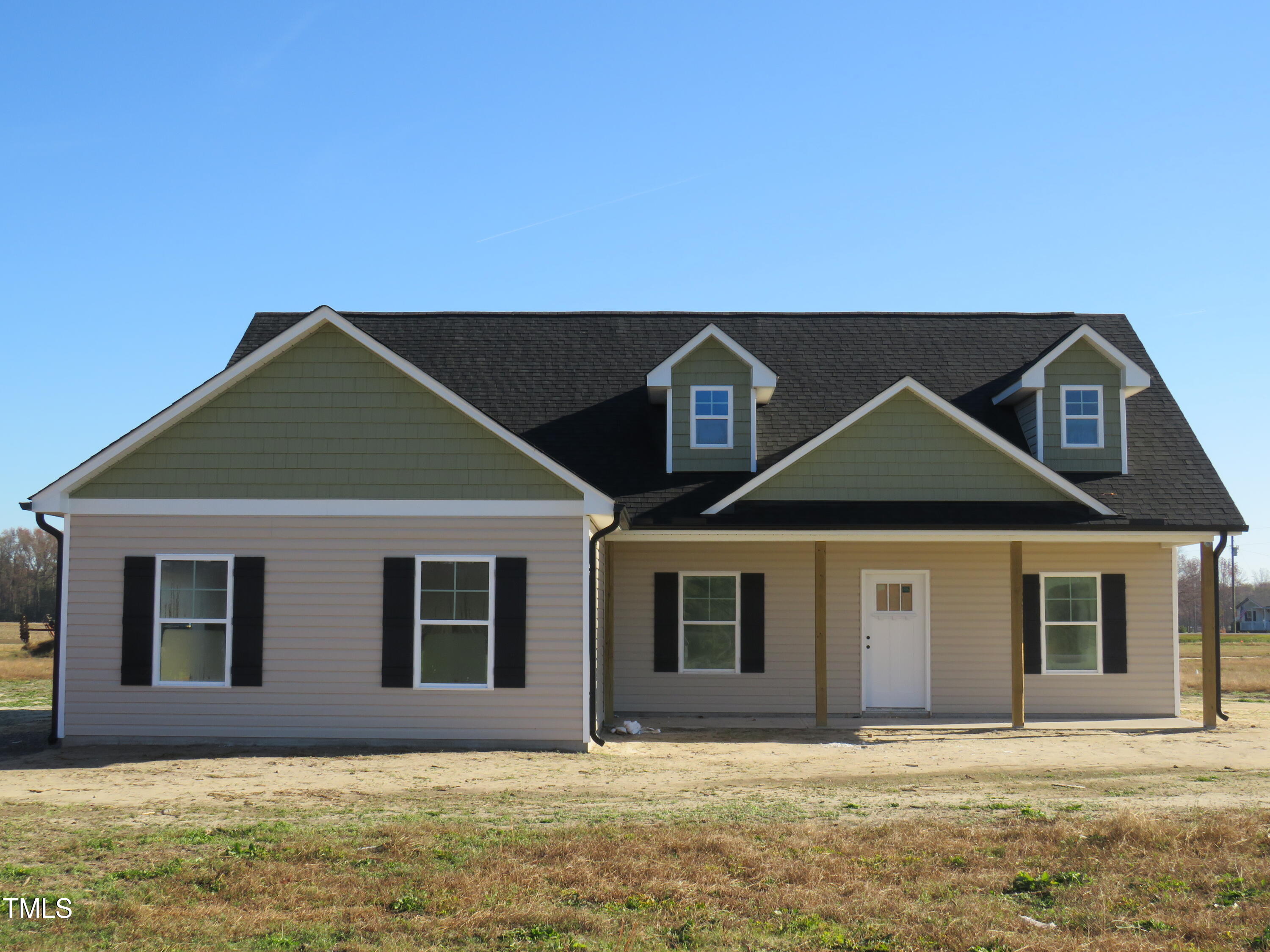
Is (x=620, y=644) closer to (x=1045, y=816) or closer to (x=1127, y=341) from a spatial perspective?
(x=1045, y=816)

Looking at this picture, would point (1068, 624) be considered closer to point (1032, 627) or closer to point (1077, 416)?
point (1032, 627)

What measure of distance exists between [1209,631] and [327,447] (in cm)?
1147

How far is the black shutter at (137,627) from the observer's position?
484 inches

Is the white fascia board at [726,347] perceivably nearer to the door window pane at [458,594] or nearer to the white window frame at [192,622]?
the door window pane at [458,594]

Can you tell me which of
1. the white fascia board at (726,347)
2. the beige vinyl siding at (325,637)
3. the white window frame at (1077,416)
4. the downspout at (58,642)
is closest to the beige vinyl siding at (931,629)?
the white window frame at (1077,416)

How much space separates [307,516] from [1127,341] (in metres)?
13.9

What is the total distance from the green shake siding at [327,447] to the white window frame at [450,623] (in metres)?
0.70

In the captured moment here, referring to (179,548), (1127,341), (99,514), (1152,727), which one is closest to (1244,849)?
(1152,727)

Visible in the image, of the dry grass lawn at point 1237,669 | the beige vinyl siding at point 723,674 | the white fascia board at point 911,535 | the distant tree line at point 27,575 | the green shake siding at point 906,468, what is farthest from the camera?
the distant tree line at point 27,575

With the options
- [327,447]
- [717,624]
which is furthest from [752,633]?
[327,447]

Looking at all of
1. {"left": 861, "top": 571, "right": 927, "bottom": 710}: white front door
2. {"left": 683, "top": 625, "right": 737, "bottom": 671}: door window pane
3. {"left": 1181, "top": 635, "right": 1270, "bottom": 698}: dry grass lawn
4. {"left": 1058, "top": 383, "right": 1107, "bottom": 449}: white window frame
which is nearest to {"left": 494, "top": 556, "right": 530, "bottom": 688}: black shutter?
{"left": 683, "top": 625, "right": 737, "bottom": 671}: door window pane

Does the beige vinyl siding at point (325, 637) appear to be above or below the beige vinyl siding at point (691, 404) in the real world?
below

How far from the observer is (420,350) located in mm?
18453

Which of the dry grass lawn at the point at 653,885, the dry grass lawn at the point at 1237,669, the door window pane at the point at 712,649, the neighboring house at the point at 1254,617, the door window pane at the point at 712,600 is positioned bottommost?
the neighboring house at the point at 1254,617
